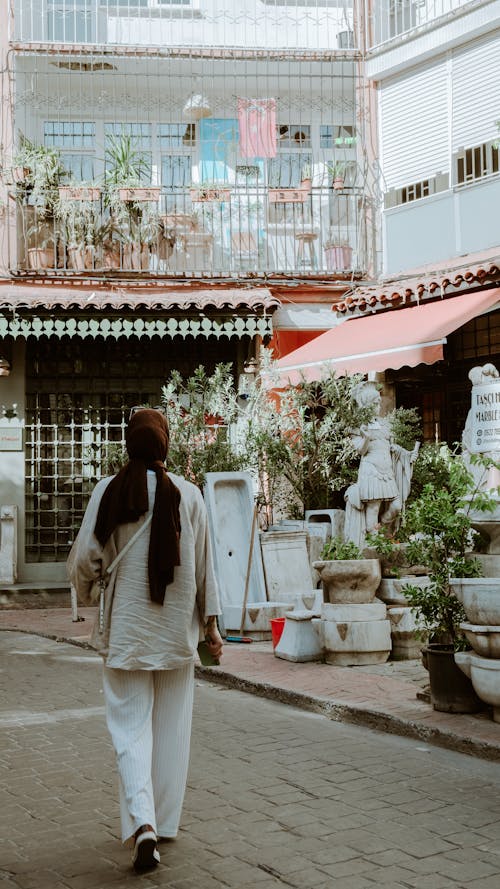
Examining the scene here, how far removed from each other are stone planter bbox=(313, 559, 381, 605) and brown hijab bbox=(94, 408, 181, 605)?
431 cm

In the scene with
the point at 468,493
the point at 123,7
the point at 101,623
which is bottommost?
the point at 101,623

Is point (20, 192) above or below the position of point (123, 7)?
below

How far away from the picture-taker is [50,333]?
14617 millimetres

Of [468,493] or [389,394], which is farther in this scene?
[389,394]

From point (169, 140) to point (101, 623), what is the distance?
14526 mm

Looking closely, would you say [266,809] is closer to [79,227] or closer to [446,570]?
[446,570]

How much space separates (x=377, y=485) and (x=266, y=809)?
5.36 m

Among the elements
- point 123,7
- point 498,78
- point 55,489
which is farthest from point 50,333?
point 498,78

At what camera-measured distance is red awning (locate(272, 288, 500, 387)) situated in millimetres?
12141

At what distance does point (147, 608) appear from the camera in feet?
14.0

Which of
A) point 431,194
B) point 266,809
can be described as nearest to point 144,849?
point 266,809

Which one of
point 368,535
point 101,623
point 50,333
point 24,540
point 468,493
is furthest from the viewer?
point 24,540

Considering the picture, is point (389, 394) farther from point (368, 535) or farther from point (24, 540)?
point (368, 535)

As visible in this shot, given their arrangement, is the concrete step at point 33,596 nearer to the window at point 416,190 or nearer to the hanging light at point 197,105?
the window at point 416,190
